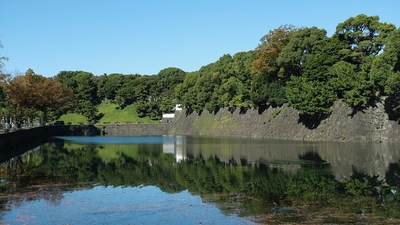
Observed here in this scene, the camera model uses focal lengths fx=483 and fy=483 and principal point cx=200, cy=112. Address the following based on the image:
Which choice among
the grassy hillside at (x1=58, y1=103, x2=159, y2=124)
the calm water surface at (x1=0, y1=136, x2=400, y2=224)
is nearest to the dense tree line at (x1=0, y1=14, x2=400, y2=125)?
the calm water surface at (x1=0, y1=136, x2=400, y2=224)

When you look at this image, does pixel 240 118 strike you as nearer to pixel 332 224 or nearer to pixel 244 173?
pixel 244 173

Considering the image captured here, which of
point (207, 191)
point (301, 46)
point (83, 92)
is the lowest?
point (207, 191)

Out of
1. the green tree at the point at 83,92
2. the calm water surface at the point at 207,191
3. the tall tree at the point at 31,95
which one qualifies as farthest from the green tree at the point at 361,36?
the green tree at the point at 83,92

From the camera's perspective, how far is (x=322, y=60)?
5941 centimetres

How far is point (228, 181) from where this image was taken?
24875 millimetres

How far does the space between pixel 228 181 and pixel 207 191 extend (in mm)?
3117

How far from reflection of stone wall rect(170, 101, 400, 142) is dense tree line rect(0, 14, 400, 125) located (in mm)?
1234

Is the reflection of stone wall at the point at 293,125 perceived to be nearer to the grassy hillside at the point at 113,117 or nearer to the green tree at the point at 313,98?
the green tree at the point at 313,98

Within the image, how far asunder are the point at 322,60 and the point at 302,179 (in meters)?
37.4

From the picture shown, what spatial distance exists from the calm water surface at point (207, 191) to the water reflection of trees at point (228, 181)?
4 cm

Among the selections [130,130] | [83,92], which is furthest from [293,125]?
[83,92]

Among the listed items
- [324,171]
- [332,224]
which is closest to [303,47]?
[324,171]

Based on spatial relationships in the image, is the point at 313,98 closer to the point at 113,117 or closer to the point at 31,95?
the point at 31,95

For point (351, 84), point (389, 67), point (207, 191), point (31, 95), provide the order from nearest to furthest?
point (207, 191)
point (389, 67)
point (351, 84)
point (31, 95)
